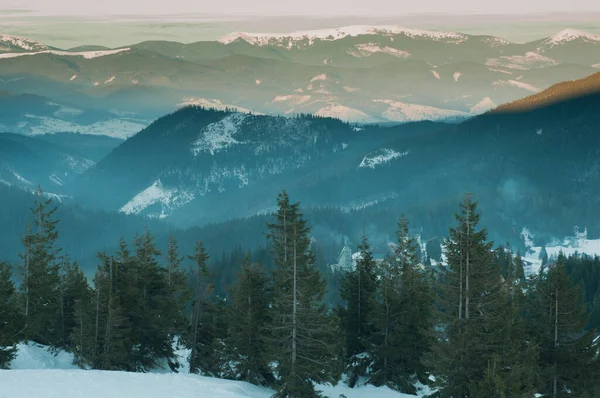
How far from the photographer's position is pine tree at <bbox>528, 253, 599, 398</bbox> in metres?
50.5

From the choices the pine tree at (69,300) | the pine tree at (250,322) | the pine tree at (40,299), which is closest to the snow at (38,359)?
the pine tree at (40,299)

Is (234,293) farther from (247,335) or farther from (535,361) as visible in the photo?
(535,361)

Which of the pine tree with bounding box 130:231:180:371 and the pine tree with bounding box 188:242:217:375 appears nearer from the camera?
the pine tree with bounding box 130:231:180:371

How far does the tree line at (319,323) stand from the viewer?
47906 mm

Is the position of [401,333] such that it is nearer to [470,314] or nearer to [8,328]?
[470,314]

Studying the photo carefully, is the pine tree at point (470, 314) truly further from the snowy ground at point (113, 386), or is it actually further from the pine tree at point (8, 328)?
the pine tree at point (8, 328)

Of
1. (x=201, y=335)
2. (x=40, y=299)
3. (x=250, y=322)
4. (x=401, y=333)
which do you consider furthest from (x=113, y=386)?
(x=40, y=299)

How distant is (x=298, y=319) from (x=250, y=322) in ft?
16.4

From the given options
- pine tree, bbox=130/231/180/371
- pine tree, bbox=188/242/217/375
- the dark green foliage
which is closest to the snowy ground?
pine tree, bbox=188/242/217/375

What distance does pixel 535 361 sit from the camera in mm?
49594

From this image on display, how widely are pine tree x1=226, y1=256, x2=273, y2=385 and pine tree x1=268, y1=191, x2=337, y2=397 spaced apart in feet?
11.2

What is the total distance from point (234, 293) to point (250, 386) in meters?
5.65

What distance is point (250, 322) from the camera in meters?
56.6

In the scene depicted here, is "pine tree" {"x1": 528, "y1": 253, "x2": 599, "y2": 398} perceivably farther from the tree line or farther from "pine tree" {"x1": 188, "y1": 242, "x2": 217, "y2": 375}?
"pine tree" {"x1": 188, "y1": 242, "x2": 217, "y2": 375}
